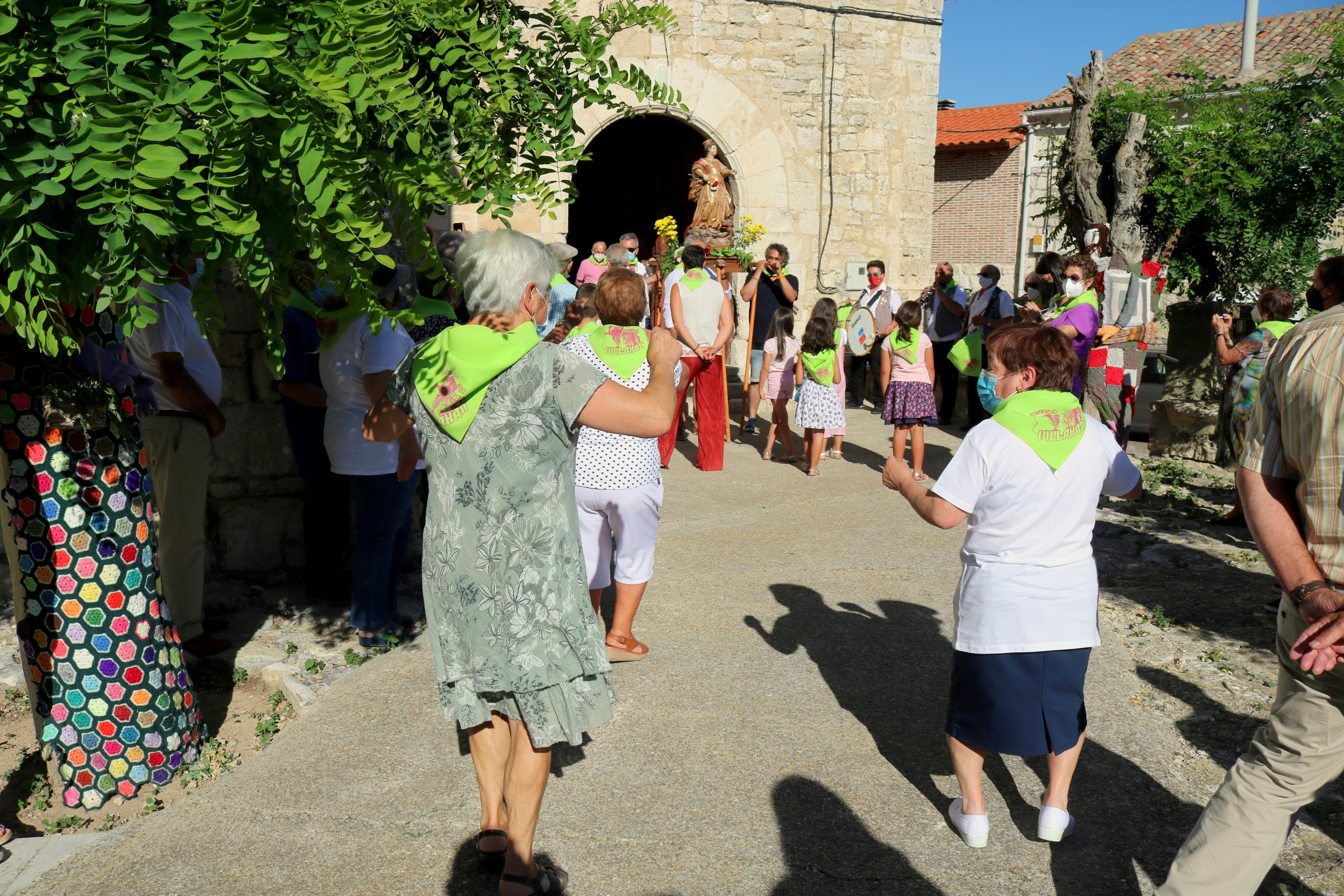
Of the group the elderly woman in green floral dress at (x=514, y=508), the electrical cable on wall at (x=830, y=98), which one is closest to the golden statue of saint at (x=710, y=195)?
the electrical cable on wall at (x=830, y=98)

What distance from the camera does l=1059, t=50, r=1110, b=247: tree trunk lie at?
33.2ft

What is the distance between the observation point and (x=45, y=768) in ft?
12.5

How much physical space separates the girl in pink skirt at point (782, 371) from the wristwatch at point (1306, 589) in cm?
688

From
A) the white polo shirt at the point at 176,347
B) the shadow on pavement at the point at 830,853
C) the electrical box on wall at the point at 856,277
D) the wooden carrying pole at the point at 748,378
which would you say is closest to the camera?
the shadow on pavement at the point at 830,853

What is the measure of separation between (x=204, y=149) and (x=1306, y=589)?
2.59 m

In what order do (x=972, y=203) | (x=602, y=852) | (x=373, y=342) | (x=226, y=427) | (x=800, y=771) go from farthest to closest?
1. (x=972, y=203)
2. (x=226, y=427)
3. (x=373, y=342)
4. (x=800, y=771)
5. (x=602, y=852)

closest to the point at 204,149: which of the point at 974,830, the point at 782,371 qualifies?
the point at 974,830

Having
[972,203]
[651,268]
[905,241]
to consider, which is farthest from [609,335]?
[972,203]

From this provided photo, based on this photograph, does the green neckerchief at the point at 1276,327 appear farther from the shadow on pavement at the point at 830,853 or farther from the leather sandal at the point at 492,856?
the leather sandal at the point at 492,856

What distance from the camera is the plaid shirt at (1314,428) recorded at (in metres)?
2.19

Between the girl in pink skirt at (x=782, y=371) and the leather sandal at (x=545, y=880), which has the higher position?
the girl in pink skirt at (x=782, y=371)

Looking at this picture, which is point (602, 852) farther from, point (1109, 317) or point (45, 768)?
point (1109, 317)

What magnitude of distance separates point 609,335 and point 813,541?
2766 millimetres

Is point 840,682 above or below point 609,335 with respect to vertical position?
below
